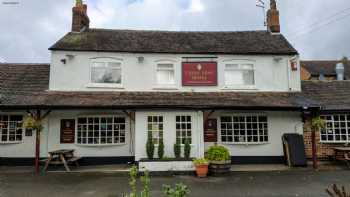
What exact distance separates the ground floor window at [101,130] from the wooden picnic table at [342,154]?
388 inches

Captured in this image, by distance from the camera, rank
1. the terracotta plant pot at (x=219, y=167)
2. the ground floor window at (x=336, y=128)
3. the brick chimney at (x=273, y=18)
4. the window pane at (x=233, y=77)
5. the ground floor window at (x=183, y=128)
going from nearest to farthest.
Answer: the terracotta plant pot at (x=219, y=167) < the ground floor window at (x=183, y=128) < the ground floor window at (x=336, y=128) < the window pane at (x=233, y=77) < the brick chimney at (x=273, y=18)

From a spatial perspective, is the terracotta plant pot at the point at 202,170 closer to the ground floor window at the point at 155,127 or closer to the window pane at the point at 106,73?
the ground floor window at the point at 155,127

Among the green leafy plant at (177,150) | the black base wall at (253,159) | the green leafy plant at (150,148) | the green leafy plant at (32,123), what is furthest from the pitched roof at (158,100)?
the black base wall at (253,159)

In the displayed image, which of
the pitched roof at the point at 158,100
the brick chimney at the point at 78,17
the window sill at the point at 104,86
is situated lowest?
the pitched roof at the point at 158,100

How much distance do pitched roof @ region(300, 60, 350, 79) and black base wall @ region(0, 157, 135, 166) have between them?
77.8 ft

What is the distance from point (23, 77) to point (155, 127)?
7.81 metres

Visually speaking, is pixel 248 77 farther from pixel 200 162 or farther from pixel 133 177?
pixel 133 177

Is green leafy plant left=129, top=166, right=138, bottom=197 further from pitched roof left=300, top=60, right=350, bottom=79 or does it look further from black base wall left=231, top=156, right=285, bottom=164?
pitched roof left=300, top=60, right=350, bottom=79

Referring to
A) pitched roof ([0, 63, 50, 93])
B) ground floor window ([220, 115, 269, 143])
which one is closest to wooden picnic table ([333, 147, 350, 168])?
ground floor window ([220, 115, 269, 143])

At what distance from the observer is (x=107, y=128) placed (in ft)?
40.3

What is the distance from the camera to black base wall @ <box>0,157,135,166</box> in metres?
11.9

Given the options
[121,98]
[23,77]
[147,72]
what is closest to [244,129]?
[147,72]

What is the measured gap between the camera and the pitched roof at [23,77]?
1257 centimetres

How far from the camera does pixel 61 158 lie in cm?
1058
